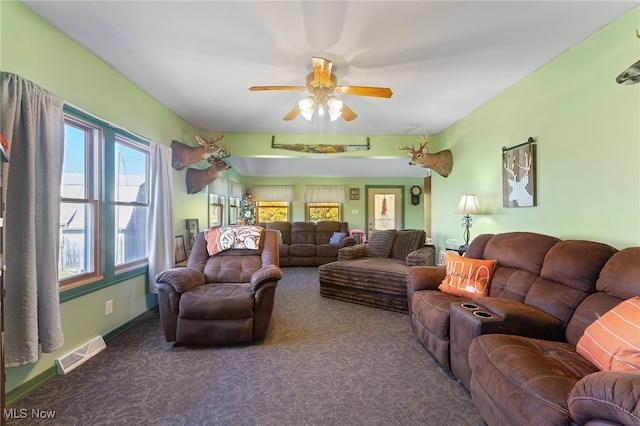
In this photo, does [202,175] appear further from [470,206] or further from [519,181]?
[519,181]

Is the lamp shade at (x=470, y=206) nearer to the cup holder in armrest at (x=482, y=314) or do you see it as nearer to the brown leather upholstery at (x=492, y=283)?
the brown leather upholstery at (x=492, y=283)

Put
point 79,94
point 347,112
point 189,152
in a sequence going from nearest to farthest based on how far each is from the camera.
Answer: point 79,94
point 347,112
point 189,152

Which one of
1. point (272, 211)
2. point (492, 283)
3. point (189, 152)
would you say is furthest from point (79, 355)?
point (272, 211)

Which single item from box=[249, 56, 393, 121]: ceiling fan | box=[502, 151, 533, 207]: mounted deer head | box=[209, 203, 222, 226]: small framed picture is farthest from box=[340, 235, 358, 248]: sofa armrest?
box=[249, 56, 393, 121]: ceiling fan

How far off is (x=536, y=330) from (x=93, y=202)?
3522 millimetres

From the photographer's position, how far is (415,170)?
772 centimetres

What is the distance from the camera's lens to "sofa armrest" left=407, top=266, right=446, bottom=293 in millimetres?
2588

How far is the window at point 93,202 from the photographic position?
225 cm

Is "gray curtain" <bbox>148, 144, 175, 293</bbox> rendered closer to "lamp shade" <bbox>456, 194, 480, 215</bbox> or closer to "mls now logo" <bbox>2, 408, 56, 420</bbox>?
"mls now logo" <bbox>2, 408, 56, 420</bbox>

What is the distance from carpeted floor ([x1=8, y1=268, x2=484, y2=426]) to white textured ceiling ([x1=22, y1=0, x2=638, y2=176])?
2.52 m

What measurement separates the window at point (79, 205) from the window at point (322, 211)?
5981 millimetres

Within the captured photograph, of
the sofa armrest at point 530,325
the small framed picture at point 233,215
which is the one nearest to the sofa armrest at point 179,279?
the sofa armrest at point 530,325

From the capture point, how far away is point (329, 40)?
2.09 metres

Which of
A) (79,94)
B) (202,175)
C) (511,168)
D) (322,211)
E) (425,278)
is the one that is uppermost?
(79,94)
